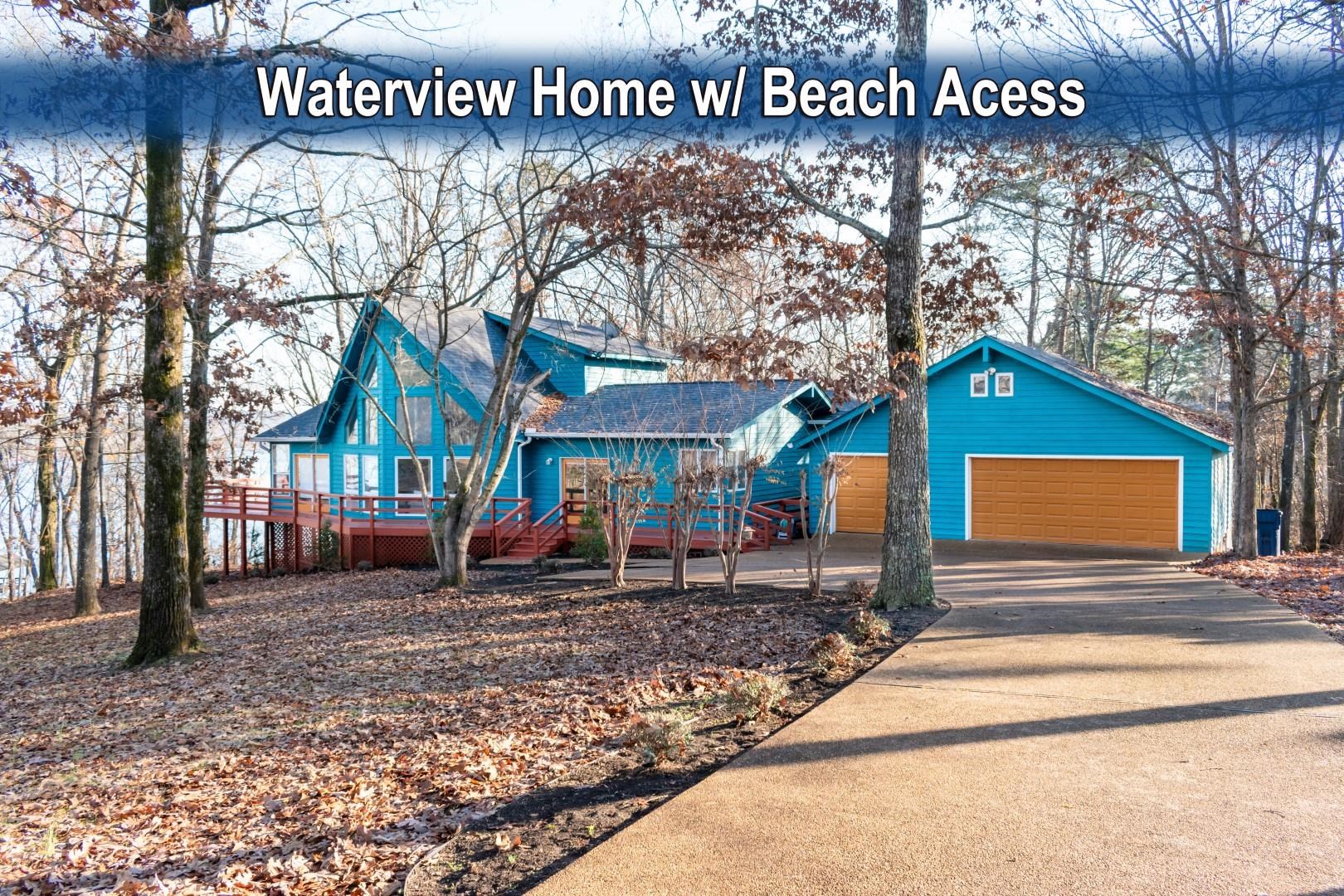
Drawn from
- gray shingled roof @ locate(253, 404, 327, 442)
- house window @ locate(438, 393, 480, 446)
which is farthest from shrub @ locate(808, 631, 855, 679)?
gray shingled roof @ locate(253, 404, 327, 442)

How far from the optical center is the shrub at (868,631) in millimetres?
8711

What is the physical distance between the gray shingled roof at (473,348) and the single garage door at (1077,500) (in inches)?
418

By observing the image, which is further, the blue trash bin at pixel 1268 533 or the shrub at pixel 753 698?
the blue trash bin at pixel 1268 533

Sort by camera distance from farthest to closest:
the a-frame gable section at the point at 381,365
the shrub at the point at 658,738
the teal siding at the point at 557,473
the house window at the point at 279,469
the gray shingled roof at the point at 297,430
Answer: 1. the house window at the point at 279,469
2. the gray shingled roof at the point at 297,430
3. the a-frame gable section at the point at 381,365
4. the teal siding at the point at 557,473
5. the shrub at the point at 658,738

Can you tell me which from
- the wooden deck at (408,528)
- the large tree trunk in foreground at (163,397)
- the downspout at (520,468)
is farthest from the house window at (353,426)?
the large tree trunk in foreground at (163,397)

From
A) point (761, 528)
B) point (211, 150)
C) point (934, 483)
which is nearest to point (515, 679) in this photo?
point (211, 150)

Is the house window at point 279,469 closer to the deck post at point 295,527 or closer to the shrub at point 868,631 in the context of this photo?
the deck post at point 295,527

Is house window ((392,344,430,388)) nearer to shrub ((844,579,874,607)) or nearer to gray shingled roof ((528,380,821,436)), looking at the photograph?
gray shingled roof ((528,380,821,436))

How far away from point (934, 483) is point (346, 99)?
13.9m

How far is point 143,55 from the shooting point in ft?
27.3

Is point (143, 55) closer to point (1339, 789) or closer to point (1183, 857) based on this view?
point (1183, 857)

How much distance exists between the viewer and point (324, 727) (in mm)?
6777

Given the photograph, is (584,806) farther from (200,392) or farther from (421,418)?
(421,418)

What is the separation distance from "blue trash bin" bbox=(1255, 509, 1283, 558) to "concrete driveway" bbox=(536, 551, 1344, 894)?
38.2 feet
